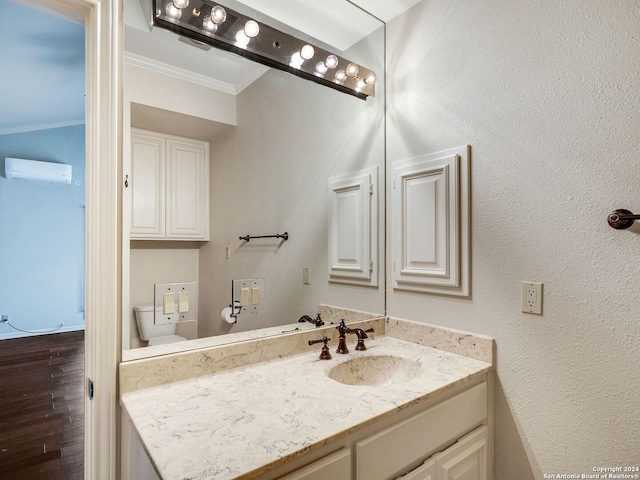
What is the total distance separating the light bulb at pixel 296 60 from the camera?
1601mm

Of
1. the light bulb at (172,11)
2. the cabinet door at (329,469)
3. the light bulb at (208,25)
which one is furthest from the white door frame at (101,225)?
the cabinet door at (329,469)

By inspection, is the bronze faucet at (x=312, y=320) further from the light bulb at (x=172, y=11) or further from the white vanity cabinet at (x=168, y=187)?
the light bulb at (x=172, y=11)

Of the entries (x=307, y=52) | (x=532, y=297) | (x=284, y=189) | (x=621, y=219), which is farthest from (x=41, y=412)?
(x=621, y=219)

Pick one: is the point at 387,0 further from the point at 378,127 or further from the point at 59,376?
the point at 59,376

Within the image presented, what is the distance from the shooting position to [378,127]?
187 centimetres

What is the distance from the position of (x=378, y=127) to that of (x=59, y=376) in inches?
144

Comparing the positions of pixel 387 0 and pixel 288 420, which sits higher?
pixel 387 0

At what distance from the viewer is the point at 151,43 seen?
4.06 ft

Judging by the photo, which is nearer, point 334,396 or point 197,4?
point 334,396

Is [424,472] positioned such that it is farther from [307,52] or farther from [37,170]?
[37,170]

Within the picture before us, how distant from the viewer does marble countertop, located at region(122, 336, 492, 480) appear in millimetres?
752

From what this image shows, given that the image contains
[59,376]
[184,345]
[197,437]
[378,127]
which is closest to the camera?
[197,437]

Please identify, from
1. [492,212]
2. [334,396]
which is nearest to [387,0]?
[492,212]

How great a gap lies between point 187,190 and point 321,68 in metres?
0.89
